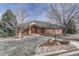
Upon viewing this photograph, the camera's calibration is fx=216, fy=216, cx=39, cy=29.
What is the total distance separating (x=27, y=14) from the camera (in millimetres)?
1977

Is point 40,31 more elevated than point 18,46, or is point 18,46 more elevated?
point 40,31

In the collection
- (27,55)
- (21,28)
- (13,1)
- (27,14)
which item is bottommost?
(27,55)

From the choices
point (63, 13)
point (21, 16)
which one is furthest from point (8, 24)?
point (63, 13)

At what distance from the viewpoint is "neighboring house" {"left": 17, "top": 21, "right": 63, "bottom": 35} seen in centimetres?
197

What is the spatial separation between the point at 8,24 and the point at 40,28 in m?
0.29

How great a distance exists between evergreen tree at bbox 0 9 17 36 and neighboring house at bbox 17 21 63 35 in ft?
0.22

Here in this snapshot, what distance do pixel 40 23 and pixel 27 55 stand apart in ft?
1.03

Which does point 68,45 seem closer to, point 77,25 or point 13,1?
point 77,25

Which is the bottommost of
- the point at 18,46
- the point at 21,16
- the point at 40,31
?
the point at 18,46

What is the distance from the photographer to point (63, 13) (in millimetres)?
1989

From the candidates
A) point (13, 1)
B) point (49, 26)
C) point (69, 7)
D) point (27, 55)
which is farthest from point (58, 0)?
point (27, 55)

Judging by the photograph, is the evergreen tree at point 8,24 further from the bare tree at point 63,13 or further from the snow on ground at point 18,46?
the bare tree at point 63,13

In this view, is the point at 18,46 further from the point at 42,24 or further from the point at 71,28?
the point at 71,28

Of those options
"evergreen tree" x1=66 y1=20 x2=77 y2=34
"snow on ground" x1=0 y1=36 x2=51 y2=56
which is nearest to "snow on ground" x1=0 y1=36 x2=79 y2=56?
"snow on ground" x1=0 y1=36 x2=51 y2=56
